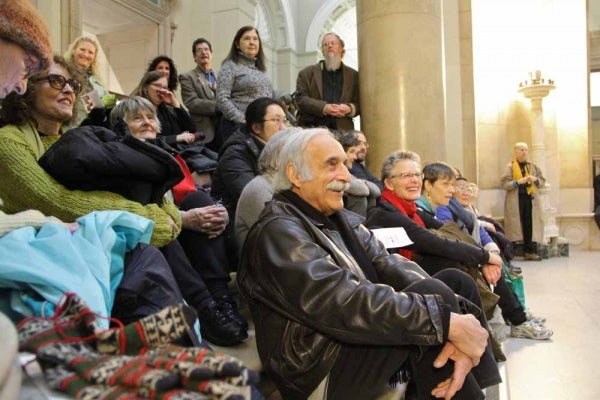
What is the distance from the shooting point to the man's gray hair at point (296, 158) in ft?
6.33

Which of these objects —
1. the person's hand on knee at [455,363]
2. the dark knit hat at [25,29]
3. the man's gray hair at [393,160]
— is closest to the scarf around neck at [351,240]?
the person's hand on knee at [455,363]

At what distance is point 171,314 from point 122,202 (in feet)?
3.29

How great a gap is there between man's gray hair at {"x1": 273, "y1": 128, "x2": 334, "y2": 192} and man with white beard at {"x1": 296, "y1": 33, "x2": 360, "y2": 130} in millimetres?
2436

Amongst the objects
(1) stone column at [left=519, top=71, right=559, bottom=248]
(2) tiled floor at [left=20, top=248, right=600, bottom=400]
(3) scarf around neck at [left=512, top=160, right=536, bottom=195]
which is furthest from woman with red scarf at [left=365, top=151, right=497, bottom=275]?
(1) stone column at [left=519, top=71, right=559, bottom=248]

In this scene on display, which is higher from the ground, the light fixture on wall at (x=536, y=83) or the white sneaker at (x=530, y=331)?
the light fixture on wall at (x=536, y=83)

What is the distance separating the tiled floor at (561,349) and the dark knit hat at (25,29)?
2847 millimetres

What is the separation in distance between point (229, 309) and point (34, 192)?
0.91 m

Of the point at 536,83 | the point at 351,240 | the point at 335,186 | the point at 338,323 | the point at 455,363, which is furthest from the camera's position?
the point at 536,83

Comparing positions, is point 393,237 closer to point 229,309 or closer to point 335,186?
point 335,186

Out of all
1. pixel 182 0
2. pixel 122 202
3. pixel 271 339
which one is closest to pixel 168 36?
pixel 182 0

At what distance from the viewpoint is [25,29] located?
120cm

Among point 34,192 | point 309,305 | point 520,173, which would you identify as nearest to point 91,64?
point 34,192

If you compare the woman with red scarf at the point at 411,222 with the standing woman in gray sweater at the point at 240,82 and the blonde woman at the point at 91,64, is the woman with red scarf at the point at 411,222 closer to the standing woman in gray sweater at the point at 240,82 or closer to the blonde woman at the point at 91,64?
the standing woman in gray sweater at the point at 240,82

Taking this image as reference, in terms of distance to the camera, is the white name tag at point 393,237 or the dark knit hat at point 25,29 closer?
the dark knit hat at point 25,29
